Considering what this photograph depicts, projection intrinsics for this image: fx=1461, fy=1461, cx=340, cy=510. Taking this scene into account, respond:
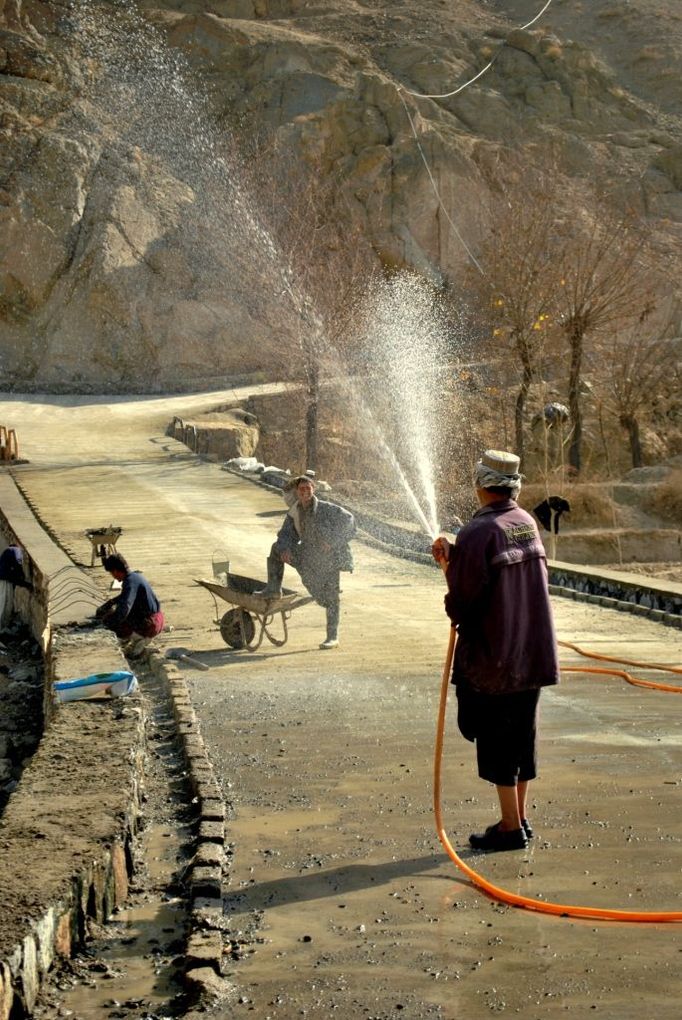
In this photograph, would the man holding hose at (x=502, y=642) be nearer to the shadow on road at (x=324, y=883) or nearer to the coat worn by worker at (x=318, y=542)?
the shadow on road at (x=324, y=883)

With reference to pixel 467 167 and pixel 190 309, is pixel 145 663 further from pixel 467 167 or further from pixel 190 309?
pixel 467 167

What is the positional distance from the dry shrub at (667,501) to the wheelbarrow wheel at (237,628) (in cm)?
1930

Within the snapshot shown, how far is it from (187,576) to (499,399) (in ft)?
74.9

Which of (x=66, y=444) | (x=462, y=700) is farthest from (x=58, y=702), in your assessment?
(x=66, y=444)

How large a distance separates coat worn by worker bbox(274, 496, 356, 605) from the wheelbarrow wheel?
0.54m

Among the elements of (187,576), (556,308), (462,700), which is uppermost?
(556,308)

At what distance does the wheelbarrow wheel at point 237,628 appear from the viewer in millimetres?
11094

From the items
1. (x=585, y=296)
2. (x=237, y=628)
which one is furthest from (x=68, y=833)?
(x=585, y=296)

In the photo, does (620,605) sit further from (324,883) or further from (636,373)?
(636,373)

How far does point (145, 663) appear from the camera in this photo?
1061cm

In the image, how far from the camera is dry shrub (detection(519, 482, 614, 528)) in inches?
1108

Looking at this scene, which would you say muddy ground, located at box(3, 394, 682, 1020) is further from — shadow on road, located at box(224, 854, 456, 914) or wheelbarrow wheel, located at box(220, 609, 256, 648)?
wheelbarrow wheel, located at box(220, 609, 256, 648)

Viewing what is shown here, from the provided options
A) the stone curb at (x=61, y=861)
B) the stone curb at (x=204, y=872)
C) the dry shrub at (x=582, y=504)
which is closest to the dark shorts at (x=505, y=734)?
the stone curb at (x=204, y=872)

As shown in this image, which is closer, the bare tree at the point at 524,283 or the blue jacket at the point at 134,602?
the blue jacket at the point at 134,602
